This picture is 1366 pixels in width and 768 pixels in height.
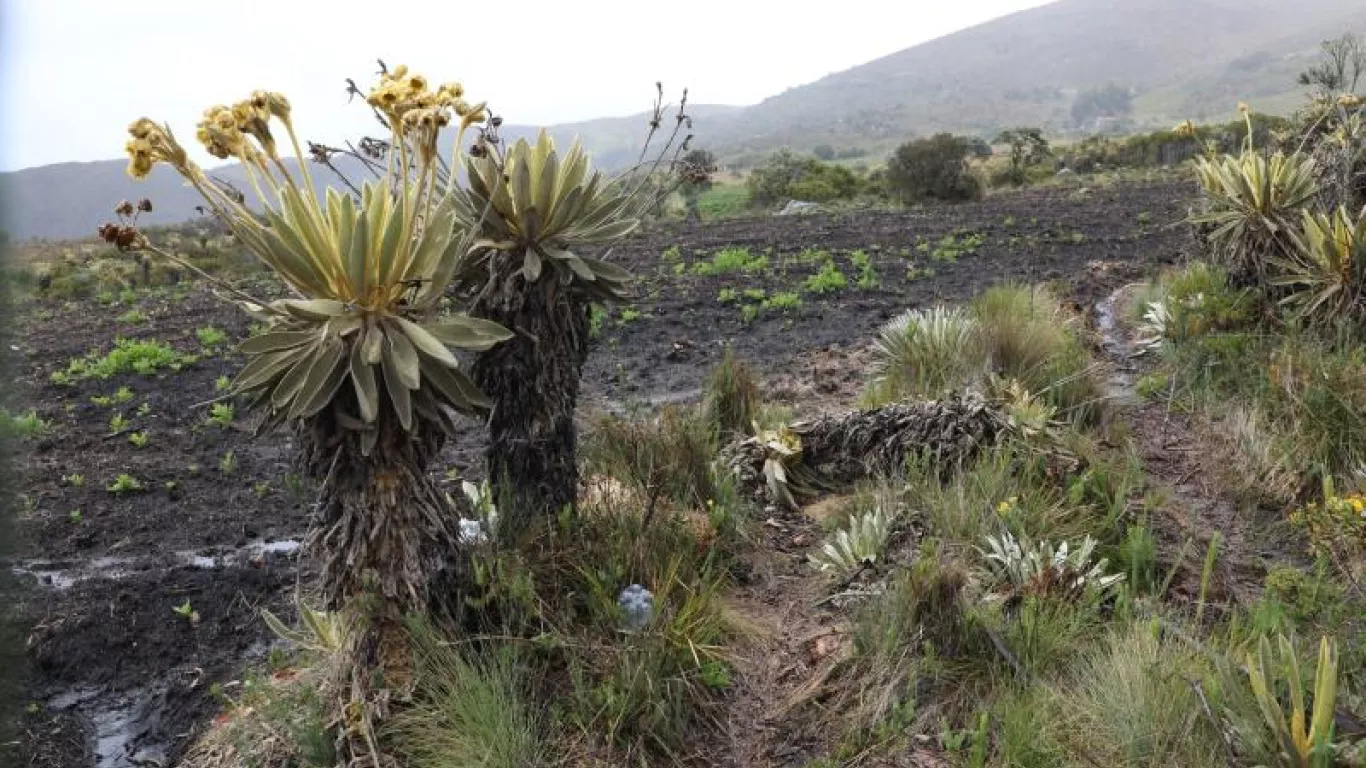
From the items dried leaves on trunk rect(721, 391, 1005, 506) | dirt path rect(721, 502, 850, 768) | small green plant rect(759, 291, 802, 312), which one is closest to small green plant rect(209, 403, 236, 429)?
dried leaves on trunk rect(721, 391, 1005, 506)

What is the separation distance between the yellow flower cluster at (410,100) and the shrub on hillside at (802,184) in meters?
29.8

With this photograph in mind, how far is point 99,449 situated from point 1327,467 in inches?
323

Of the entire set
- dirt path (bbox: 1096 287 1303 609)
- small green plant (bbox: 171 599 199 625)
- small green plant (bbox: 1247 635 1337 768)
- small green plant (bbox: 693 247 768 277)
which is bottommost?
dirt path (bbox: 1096 287 1303 609)

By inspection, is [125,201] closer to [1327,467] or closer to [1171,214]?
[1327,467]

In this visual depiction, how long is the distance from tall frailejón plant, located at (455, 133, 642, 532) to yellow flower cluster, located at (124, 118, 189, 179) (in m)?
1.10

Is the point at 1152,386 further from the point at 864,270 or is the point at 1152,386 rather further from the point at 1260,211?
the point at 864,270

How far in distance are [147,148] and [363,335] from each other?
0.81m

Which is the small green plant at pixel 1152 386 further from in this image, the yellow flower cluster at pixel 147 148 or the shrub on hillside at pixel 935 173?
the shrub on hillside at pixel 935 173

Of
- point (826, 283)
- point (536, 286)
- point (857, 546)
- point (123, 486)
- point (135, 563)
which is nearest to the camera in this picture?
point (536, 286)

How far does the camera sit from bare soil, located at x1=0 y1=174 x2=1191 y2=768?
391 centimetres

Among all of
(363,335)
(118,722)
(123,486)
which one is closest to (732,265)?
(123,486)

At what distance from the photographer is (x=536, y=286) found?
3885mm

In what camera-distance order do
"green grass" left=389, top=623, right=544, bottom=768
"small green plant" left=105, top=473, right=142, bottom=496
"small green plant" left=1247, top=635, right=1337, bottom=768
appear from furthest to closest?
"small green plant" left=105, top=473, right=142, bottom=496 → "green grass" left=389, top=623, right=544, bottom=768 → "small green plant" left=1247, top=635, right=1337, bottom=768

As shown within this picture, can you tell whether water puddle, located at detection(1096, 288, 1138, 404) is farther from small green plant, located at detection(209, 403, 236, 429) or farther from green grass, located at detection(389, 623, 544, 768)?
small green plant, located at detection(209, 403, 236, 429)
